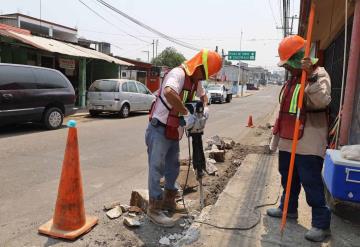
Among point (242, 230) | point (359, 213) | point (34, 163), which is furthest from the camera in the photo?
point (34, 163)

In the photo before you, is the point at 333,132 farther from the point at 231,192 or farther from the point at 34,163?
the point at 34,163

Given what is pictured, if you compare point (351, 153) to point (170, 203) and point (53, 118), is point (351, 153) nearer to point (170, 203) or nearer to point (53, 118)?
point (170, 203)

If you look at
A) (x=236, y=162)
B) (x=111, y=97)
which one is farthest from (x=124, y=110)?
(x=236, y=162)

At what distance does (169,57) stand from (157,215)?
227ft

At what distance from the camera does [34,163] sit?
7219 millimetres

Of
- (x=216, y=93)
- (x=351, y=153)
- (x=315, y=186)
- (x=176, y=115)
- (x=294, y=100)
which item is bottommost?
(x=216, y=93)

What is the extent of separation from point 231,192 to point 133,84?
41.0 feet

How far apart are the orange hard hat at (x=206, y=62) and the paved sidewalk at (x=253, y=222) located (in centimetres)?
156

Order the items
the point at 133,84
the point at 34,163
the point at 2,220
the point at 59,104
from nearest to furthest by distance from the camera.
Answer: the point at 2,220 → the point at 34,163 → the point at 59,104 → the point at 133,84

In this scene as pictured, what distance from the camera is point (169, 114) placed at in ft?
13.4

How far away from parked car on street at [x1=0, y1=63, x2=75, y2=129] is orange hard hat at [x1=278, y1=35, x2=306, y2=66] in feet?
26.6

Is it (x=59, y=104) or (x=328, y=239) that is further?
(x=59, y=104)

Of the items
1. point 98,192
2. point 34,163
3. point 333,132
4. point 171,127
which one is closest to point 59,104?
point 34,163

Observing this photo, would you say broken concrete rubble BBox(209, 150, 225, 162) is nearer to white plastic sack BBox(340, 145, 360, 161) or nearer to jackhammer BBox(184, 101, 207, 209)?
jackhammer BBox(184, 101, 207, 209)
